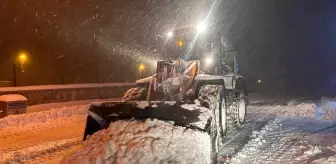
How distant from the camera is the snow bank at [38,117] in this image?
13.2m

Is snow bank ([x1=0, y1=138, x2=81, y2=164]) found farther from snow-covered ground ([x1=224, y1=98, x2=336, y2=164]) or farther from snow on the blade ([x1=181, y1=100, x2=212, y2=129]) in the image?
snow-covered ground ([x1=224, y1=98, x2=336, y2=164])

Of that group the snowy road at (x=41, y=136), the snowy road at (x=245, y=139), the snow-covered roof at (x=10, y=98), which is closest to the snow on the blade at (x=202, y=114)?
the snowy road at (x=245, y=139)

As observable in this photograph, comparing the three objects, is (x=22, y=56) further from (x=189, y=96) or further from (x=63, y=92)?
(x=189, y=96)

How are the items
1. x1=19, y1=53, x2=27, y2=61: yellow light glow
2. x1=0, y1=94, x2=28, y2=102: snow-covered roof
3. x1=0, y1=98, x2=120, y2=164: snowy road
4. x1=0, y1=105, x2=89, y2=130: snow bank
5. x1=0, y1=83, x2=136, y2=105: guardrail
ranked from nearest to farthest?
1. x1=0, y1=98, x2=120, y2=164: snowy road
2. x1=0, y1=105, x2=89, y2=130: snow bank
3. x1=0, y1=94, x2=28, y2=102: snow-covered roof
4. x1=0, y1=83, x2=136, y2=105: guardrail
5. x1=19, y1=53, x2=27, y2=61: yellow light glow

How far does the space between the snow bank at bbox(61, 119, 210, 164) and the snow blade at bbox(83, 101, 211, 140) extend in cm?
25

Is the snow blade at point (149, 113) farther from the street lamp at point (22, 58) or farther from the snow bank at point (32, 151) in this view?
the street lamp at point (22, 58)

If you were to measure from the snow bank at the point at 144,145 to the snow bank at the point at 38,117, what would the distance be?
7.69m

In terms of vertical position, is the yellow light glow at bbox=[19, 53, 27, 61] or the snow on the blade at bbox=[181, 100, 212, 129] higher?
the yellow light glow at bbox=[19, 53, 27, 61]

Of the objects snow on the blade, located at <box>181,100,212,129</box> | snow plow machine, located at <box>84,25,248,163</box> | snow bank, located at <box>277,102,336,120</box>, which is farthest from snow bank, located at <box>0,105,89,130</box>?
snow bank, located at <box>277,102,336,120</box>

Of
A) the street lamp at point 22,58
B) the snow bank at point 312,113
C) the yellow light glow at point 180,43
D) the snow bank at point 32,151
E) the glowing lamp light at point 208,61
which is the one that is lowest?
the snow bank at point 32,151

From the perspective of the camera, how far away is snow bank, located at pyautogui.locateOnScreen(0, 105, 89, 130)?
43.2 feet

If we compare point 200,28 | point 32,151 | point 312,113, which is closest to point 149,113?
point 32,151

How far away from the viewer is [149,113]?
730 centimetres

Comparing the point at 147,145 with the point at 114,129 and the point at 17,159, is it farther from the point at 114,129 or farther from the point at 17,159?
the point at 17,159
